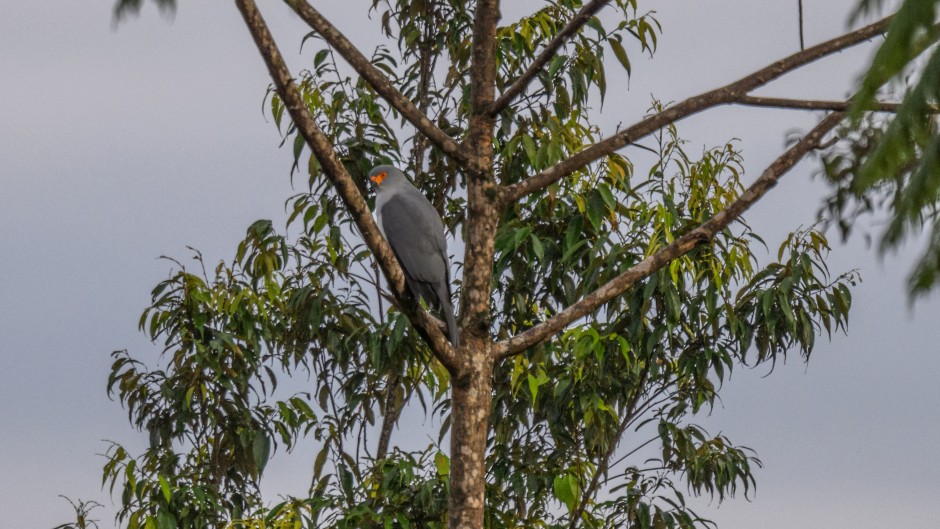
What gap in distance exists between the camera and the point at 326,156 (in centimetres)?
337

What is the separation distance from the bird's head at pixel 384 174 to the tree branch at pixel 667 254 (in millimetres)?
1452

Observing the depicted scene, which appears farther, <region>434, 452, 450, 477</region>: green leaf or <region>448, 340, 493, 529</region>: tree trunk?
<region>434, 452, 450, 477</region>: green leaf

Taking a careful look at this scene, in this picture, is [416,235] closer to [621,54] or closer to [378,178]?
[378,178]

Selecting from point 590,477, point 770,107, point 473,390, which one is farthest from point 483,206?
point 590,477

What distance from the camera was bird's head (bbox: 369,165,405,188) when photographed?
5254 millimetres

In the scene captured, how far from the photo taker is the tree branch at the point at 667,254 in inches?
158

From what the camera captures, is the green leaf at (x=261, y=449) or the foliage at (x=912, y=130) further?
the green leaf at (x=261, y=449)

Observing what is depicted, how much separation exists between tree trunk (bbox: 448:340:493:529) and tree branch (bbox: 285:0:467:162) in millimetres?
717

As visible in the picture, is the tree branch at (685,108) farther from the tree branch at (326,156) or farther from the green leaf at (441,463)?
the green leaf at (441,463)

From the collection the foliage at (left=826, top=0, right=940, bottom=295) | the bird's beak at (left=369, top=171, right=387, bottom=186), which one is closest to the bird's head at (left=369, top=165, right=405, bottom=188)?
the bird's beak at (left=369, top=171, right=387, bottom=186)

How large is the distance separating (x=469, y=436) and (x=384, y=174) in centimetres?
171

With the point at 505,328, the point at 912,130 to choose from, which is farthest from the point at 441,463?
the point at 912,130

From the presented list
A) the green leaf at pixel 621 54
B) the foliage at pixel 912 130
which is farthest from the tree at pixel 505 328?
the foliage at pixel 912 130

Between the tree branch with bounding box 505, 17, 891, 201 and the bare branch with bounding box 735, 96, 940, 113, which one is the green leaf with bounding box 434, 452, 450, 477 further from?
the bare branch with bounding box 735, 96, 940, 113
